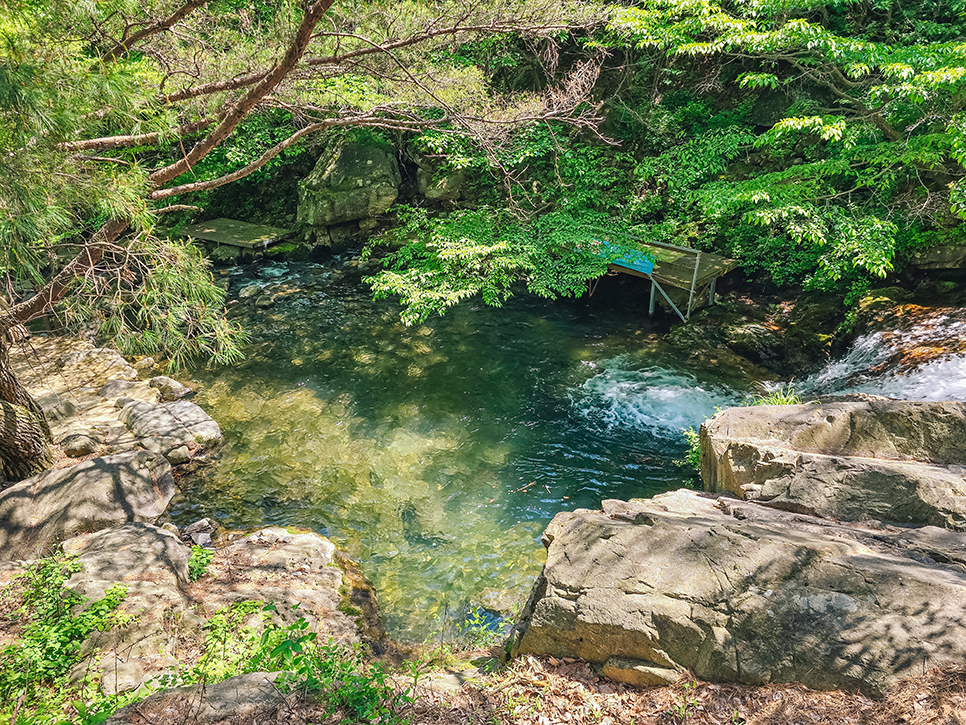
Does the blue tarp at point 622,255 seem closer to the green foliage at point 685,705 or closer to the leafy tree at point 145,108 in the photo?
the leafy tree at point 145,108

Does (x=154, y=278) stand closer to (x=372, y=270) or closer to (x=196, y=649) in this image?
(x=196, y=649)

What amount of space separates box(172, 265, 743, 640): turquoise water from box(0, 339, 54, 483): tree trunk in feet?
5.21

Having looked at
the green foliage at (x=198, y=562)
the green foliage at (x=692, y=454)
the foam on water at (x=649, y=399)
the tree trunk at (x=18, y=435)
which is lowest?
the green foliage at (x=692, y=454)

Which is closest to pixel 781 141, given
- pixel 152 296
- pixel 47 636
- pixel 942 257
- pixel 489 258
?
pixel 942 257

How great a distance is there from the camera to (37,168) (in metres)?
3.26

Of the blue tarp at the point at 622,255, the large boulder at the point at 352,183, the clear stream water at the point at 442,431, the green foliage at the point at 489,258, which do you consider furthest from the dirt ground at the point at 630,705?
the large boulder at the point at 352,183

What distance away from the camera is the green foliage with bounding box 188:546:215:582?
4.80m

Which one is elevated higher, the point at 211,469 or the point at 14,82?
the point at 14,82

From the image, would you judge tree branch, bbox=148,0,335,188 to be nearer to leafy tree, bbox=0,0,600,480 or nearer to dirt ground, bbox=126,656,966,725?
leafy tree, bbox=0,0,600,480

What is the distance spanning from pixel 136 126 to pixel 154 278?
3.93 feet

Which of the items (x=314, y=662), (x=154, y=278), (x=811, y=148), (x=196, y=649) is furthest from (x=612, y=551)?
(x=811, y=148)

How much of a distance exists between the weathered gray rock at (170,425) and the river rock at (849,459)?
6509 millimetres

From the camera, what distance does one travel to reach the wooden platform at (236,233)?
521 inches

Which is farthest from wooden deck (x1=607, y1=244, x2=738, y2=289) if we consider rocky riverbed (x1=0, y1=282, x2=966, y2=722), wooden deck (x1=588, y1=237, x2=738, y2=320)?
rocky riverbed (x1=0, y1=282, x2=966, y2=722)
